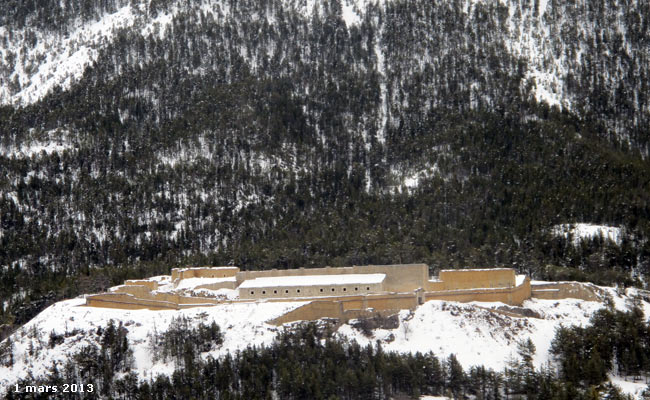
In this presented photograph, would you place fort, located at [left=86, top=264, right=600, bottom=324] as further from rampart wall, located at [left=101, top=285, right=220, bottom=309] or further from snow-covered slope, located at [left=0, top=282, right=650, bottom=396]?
snow-covered slope, located at [left=0, top=282, right=650, bottom=396]

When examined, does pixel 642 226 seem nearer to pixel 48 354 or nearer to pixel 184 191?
pixel 184 191

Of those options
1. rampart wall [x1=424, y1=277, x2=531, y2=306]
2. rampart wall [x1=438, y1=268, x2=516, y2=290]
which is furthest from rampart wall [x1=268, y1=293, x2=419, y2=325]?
rampart wall [x1=438, y1=268, x2=516, y2=290]

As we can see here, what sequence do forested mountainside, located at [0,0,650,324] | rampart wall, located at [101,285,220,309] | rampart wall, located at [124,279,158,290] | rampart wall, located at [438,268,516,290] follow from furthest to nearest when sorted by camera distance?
1. forested mountainside, located at [0,0,650,324]
2. rampart wall, located at [124,279,158,290]
3. rampart wall, located at [438,268,516,290]
4. rampart wall, located at [101,285,220,309]

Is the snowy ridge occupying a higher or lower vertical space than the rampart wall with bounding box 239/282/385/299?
higher

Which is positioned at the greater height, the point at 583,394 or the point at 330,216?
the point at 330,216

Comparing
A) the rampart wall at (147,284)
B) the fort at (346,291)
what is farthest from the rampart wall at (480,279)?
the rampart wall at (147,284)

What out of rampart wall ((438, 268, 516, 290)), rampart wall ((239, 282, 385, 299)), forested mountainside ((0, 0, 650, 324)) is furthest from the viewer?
forested mountainside ((0, 0, 650, 324))

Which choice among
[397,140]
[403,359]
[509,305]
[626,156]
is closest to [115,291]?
[403,359]

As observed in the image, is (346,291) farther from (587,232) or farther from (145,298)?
(587,232)
